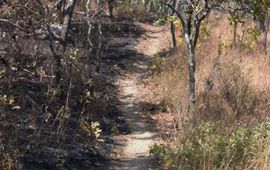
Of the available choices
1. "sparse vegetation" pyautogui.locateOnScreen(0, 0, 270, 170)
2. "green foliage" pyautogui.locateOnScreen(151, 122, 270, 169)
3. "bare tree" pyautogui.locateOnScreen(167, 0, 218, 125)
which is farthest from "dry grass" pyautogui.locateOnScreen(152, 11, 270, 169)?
"bare tree" pyautogui.locateOnScreen(167, 0, 218, 125)

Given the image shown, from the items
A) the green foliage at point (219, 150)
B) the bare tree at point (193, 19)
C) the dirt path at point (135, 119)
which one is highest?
the bare tree at point (193, 19)

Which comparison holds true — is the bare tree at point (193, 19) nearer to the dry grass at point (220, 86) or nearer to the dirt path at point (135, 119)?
the dry grass at point (220, 86)

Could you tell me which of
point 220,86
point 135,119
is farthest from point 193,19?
point 220,86

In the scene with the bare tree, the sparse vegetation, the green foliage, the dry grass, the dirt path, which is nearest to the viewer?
the green foliage

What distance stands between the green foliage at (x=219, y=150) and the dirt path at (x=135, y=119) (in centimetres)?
63

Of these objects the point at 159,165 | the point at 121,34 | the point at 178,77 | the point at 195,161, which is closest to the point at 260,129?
the point at 195,161

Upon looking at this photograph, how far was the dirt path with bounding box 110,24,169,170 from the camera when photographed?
767cm

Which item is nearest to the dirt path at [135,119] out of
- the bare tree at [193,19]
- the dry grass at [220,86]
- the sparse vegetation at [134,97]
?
the sparse vegetation at [134,97]

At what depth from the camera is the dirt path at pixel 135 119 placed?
7665 mm

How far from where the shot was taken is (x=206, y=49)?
47.9 ft

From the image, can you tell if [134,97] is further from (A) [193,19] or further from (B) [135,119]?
(A) [193,19]

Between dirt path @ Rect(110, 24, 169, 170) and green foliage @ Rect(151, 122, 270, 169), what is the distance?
63cm

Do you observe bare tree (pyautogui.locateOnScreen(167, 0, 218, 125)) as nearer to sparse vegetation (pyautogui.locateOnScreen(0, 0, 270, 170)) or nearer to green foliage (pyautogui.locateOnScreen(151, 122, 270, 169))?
sparse vegetation (pyautogui.locateOnScreen(0, 0, 270, 170))

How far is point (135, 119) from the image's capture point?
10133mm
